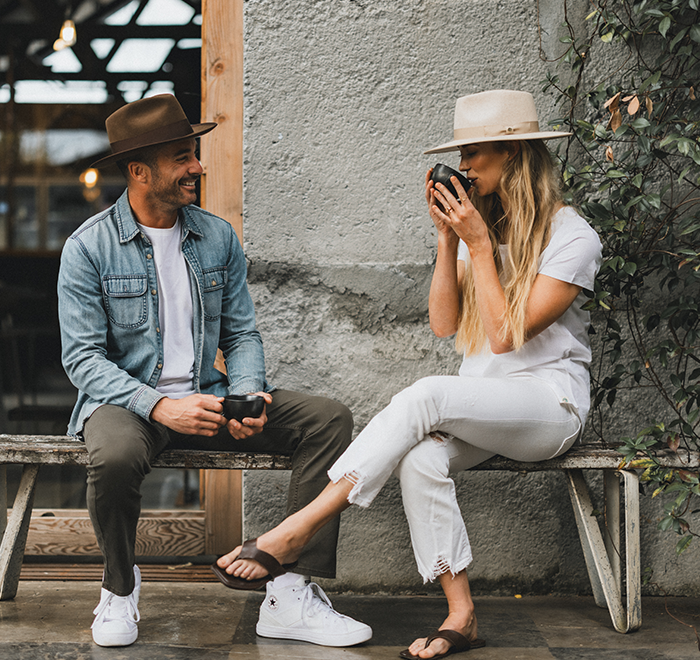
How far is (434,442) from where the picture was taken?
2.50m

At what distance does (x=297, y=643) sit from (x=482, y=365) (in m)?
1.12

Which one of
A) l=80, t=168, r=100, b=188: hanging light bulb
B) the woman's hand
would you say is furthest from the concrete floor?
l=80, t=168, r=100, b=188: hanging light bulb

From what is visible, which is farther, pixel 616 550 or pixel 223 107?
pixel 223 107

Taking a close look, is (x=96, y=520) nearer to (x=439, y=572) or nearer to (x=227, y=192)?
(x=439, y=572)

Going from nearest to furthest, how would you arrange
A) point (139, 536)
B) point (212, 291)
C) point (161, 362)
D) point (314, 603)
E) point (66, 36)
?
point (314, 603), point (161, 362), point (212, 291), point (139, 536), point (66, 36)

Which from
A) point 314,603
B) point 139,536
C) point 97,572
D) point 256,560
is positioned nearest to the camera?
point 256,560

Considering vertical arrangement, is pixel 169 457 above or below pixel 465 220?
below

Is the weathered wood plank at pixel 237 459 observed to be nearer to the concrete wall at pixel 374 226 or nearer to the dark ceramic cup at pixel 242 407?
the dark ceramic cup at pixel 242 407

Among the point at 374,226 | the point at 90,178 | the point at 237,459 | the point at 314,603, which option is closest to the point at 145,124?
the point at 374,226

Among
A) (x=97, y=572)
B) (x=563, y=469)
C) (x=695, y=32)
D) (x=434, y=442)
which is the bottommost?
(x=97, y=572)

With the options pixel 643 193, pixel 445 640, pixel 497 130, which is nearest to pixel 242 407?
pixel 445 640

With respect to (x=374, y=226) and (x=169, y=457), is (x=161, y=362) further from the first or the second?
(x=374, y=226)

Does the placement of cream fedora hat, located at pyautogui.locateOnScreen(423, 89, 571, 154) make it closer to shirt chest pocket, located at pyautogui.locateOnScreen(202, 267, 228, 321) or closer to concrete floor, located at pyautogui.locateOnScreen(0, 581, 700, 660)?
shirt chest pocket, located at pyautogui.locateOnScreen(202, 267, 228, 321)

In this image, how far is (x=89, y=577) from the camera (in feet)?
10.7
